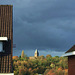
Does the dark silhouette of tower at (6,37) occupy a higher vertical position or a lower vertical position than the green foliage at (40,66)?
higher

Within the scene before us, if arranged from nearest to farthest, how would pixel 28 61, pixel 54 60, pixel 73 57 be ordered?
pixel 73 57, pixel 28 61, pixel 54 60

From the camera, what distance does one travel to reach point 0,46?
18.1 meters

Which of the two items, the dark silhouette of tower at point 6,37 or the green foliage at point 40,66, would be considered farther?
the green foliage at point 40,66

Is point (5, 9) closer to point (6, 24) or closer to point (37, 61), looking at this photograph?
point (6, 24)

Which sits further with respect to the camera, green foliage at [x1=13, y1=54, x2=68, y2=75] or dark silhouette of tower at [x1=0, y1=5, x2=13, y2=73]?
green foliage at [x1=13, y1=54, x2=68, y2=75]

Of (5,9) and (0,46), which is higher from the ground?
(5,9)

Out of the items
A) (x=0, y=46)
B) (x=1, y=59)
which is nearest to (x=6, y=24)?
(x=0, y=46)

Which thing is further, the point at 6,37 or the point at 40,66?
the point at 40,66

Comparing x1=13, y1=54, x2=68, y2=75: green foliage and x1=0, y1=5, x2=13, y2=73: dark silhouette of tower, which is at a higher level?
x1=0, y1=5, x2=13, y2=73: dark silhouette of tower

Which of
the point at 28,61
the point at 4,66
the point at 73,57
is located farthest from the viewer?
the point at 28,61

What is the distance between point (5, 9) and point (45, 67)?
6347cm

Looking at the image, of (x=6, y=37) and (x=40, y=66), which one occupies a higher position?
(x=6, y=37)

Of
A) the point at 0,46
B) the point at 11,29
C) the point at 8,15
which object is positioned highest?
the point at 8,15

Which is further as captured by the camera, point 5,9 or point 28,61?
point 28,61
